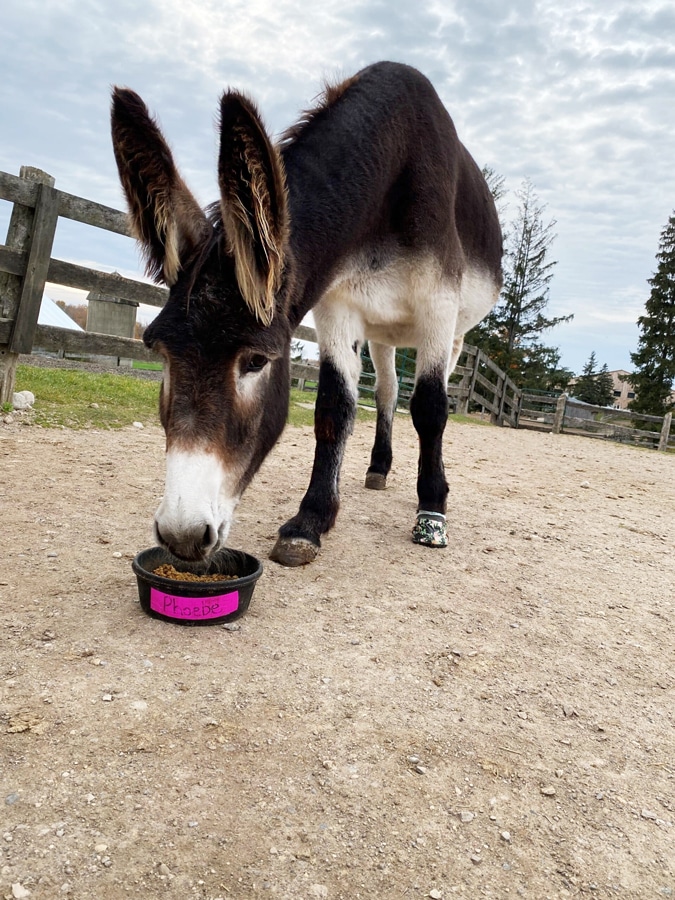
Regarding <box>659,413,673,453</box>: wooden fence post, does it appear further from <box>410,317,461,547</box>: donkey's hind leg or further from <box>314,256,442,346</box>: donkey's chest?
<box>314,256,442,346</box>: donkey's chest

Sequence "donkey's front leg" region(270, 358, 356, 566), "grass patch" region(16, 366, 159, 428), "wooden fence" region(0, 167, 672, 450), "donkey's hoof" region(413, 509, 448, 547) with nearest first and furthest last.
Result: "donkey's front leg" region(270, 358, 356, 566) → "donkey's hoof" region(413, 509, 448, 547) → "wooden fence" region(0, 167, 672, 450) → "grass patch" region(16, 366, 159, 428)

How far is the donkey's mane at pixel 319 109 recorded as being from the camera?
8.64 feet

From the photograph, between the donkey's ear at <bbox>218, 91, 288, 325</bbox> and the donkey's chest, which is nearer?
the donkey's ear at <bbox>218, 91, 288, 325</bbox>

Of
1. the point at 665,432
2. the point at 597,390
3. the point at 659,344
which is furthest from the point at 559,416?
the point at 597,390

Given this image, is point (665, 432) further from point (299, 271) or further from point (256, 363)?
point (256, 363)

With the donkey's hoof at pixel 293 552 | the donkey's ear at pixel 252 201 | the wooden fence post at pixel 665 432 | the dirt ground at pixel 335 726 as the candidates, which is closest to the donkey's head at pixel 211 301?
the donkey's ear at pixel 252 201

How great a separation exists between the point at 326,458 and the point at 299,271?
1134 mm

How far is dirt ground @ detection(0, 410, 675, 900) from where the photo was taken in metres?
1.20

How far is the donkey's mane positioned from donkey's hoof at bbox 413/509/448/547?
2.02 meters

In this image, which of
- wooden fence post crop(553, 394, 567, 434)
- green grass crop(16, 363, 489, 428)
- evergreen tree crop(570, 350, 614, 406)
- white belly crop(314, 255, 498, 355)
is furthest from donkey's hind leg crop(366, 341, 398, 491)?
evergreen tree crop(570, 350, 614, 406)

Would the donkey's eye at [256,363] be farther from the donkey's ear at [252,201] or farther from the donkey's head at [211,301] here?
the donkey's ear at [252,201]

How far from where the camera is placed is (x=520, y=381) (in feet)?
83.9

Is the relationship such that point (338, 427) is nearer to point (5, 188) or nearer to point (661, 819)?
point (661, 819)

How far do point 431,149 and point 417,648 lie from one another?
2.53 m
